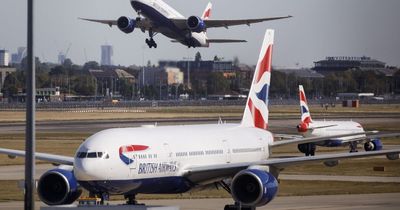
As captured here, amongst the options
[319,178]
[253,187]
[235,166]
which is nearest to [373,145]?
[319,178]

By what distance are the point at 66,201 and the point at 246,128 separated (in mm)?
12588

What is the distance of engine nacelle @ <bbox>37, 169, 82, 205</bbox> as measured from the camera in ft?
145

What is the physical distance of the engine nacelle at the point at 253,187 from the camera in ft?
145

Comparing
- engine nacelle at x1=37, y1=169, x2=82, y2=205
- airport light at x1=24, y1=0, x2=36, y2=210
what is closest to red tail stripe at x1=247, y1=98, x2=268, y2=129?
engine nacelle at x1=37, y1=169, x2=82, y2=205

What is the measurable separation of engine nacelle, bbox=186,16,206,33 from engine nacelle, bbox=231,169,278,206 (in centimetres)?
6682

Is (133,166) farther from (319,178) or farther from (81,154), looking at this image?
(319,178)

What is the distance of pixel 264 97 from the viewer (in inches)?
2202

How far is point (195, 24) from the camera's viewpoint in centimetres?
11150

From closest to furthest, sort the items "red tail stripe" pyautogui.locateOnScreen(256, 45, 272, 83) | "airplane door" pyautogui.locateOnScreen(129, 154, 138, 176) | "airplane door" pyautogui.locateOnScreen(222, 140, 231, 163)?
"airplane door" pyautogui.locateOnScreen(129, 154, 138, 176), "airplane door" pyautogui.locateOnScreen(222, 140, 231, 163), "red tail stripe" pyautogui.locateOnScreen(256, 45, 272, 83)

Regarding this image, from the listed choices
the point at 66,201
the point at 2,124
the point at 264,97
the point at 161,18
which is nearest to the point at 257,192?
the point at 66,201

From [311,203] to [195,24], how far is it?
59416mm

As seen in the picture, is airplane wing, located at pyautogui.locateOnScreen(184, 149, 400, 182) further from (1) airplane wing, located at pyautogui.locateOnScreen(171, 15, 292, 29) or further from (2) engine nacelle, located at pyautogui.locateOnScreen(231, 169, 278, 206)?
(1) airplane wing, located at pyautogui.locateOnScreen(171, 15, 292, 29)

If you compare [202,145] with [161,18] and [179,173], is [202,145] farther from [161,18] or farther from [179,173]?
[161,18]

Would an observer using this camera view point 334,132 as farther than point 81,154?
Yes
